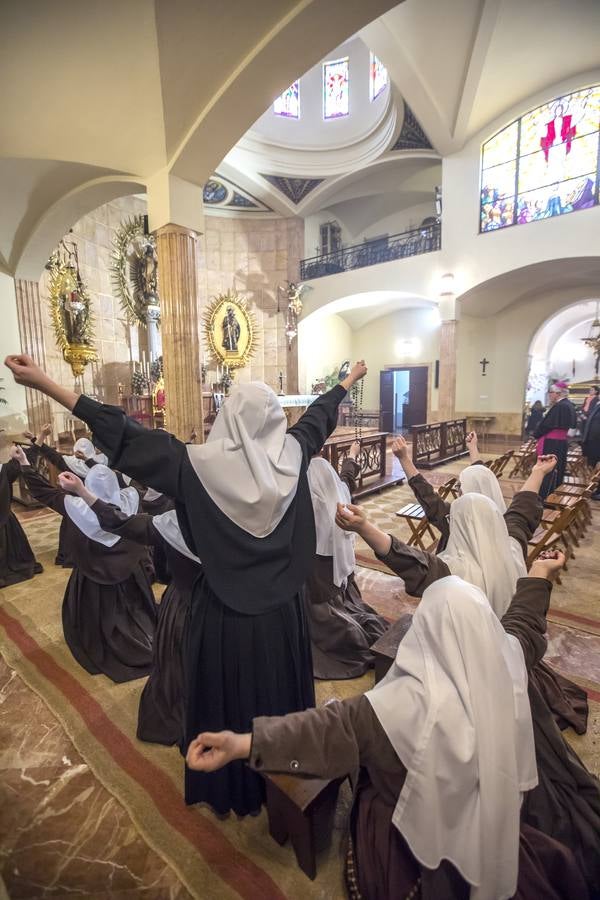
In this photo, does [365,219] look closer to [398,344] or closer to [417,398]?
[398,344]

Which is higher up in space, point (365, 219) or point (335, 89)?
point (335, 89)

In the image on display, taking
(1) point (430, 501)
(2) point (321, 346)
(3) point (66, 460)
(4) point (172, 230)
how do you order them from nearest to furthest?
(1) point (430, 501)
(3) point (66, 460)
(4) point (172, 230)
(2) point (321, 346)

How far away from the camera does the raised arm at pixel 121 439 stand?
1358 millimetres

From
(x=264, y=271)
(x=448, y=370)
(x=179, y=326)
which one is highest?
(x=264, y=271)

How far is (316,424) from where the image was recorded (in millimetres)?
1986

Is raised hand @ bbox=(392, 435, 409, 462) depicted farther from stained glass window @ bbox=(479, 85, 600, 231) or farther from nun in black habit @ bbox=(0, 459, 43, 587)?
stained glass window @ bbox=(479, 85, 600, 231)

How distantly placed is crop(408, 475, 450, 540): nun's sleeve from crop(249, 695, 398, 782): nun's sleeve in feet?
5.38

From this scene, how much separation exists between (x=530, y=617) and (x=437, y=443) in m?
9.16

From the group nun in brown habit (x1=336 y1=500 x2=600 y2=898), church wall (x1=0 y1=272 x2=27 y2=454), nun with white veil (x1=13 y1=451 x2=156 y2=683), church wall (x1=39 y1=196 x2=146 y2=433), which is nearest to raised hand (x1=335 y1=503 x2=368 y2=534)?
nun in brown habit (x1=336 y1=500 x2=600 y2=898)

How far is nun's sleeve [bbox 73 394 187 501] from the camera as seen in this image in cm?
136

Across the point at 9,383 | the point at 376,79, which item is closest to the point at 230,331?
the point at 9,383

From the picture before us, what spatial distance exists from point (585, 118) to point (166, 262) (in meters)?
10.4

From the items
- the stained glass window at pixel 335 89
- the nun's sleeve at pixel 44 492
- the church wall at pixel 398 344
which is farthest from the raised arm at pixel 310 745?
the stained glass window at pixel 335 89

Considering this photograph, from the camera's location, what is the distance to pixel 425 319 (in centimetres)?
1486
